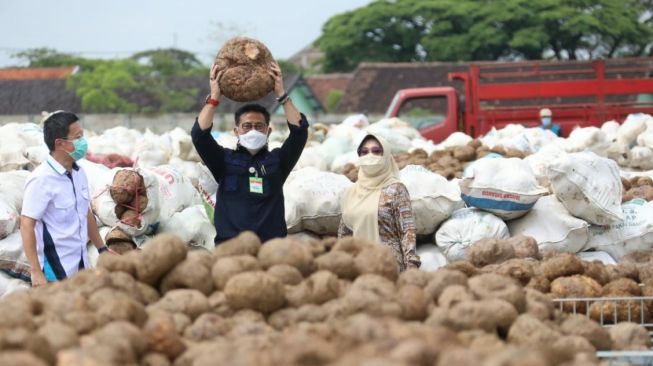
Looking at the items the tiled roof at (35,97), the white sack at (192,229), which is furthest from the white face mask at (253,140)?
the tiled roof at (35,97)

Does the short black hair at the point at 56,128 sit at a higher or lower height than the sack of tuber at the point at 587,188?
higher

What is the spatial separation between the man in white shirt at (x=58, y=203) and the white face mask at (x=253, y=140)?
864 mm

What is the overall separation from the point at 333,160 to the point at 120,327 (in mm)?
8701

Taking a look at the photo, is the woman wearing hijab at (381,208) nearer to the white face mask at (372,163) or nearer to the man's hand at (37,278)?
the white face mask at (372,163)

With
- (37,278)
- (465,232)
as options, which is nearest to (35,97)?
(465,232)

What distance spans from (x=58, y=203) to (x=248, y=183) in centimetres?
101

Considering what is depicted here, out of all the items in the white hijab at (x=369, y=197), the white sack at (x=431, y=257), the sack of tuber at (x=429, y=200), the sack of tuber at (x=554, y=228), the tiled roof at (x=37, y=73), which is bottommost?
the tiled roof at (x=37, y=73)

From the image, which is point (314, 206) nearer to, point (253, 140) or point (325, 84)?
point (253, 140)

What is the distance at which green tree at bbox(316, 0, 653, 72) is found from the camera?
1647 inches

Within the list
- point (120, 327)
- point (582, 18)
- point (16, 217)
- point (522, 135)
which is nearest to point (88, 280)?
point (120, 327)

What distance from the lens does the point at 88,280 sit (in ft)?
13.6

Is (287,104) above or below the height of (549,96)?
above

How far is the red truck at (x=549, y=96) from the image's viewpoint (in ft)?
52.5

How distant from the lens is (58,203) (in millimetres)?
6102
